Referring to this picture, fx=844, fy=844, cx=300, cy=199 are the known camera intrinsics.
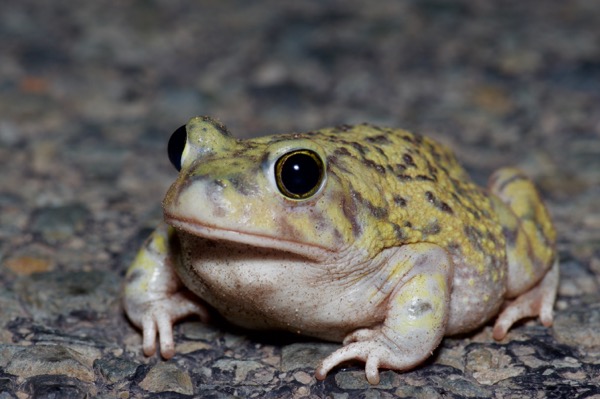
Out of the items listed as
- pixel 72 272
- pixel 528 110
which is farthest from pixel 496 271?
pixel 528 110

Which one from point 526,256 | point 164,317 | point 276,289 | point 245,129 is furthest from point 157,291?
point 245,129

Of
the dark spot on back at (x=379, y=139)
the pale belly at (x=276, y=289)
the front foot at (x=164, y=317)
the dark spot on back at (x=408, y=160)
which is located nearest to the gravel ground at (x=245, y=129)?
the front foot at (x=164, y=317)

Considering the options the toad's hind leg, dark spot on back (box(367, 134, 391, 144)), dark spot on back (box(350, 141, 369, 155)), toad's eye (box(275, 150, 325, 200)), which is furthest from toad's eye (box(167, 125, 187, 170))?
the toad's hind leg

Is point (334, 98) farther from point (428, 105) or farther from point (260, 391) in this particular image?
point (260, 391)

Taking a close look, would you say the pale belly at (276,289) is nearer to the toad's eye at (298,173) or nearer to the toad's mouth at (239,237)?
the toad's mouth at (239,237)

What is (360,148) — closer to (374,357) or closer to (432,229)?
(432,229)

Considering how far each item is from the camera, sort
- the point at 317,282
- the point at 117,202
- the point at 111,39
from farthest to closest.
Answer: the point at 111,39 → the point at 117,202 → the point at 317,282

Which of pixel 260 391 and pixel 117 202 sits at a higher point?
pixel 117 202
